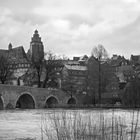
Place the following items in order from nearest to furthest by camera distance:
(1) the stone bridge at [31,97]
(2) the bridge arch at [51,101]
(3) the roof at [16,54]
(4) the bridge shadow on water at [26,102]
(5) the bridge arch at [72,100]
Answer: (1) the stone bridge at [31,97] → (4) the bridge shadow on water at [26,102] → (2) the bridge arch at [51,101] → (5) the bridge arch at [72,100] → (3) the roof at [16,54]

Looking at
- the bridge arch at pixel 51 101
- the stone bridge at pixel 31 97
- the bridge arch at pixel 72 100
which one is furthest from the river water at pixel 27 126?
the bridge arch at pixel 72 100

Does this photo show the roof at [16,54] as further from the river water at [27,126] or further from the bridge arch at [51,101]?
the river water at [27,126]

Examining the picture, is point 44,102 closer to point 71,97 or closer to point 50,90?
point 50,90

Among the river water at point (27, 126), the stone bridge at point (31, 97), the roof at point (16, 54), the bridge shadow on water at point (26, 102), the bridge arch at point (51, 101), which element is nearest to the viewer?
the river water at point (27, 126)

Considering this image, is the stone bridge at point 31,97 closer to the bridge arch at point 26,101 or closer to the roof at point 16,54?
the bridge arch at point 26,101

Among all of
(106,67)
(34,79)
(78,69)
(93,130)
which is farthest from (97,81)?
(93,130)

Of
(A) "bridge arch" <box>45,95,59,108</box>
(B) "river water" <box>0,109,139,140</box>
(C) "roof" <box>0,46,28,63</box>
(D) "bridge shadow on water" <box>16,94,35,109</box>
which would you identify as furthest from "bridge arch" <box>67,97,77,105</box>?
(B) "river water" <box>0,109,139,140</box>

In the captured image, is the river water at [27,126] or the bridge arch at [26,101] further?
the bridge arch at [26,101]

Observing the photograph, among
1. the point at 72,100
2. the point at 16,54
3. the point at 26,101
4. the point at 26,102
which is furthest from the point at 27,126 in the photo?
the point at 16,54

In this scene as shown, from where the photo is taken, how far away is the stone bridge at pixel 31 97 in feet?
169

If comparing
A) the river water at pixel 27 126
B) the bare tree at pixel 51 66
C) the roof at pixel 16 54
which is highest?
the roof at pixel 16 54

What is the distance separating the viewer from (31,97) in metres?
56.6

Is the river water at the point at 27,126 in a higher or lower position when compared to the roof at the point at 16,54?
lower

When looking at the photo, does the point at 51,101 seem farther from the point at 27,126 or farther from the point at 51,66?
the point at 27,126
